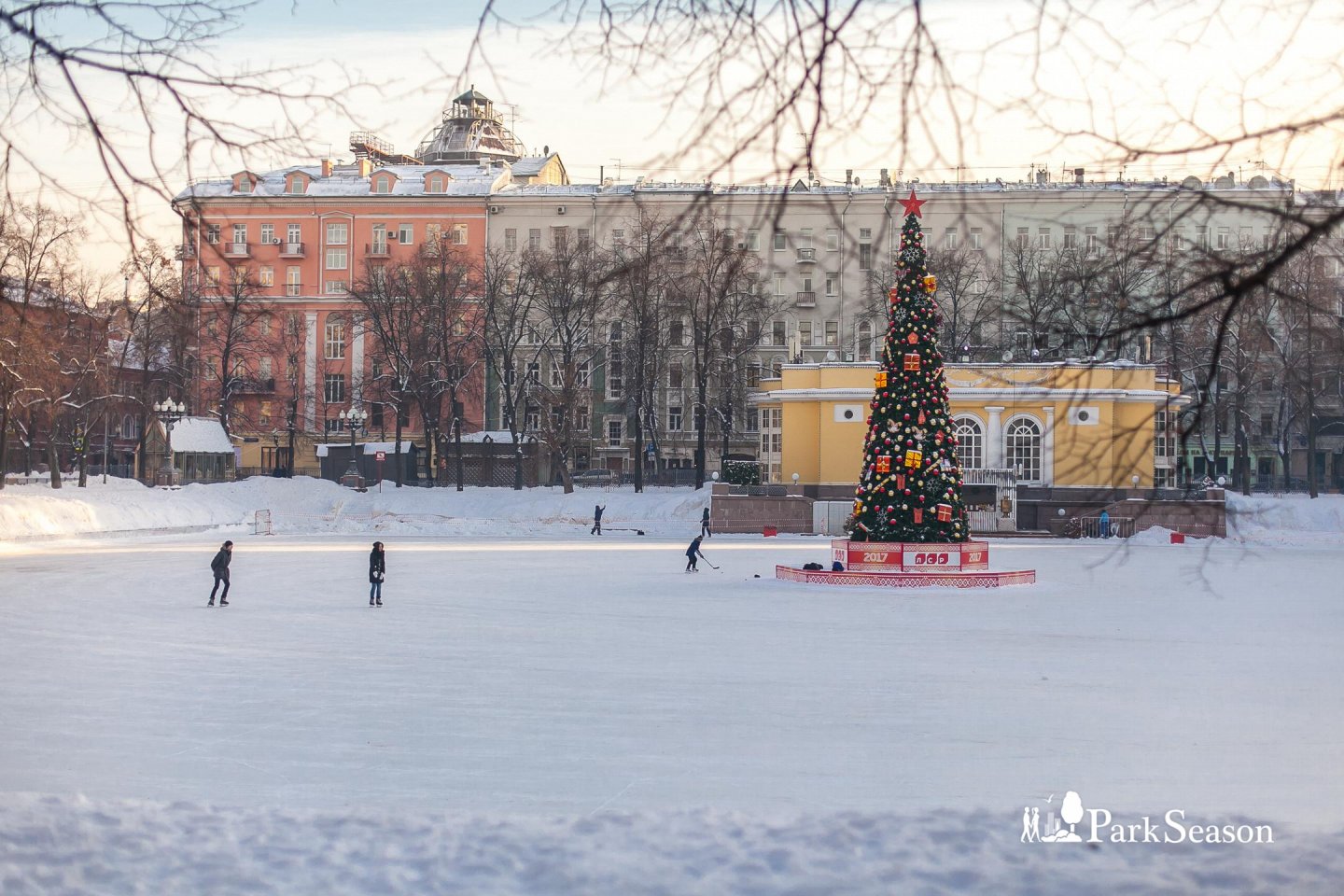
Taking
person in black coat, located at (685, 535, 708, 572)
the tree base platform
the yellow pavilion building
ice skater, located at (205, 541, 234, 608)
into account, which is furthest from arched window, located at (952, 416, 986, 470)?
ice skater, located at (205, 541, 234, 608)

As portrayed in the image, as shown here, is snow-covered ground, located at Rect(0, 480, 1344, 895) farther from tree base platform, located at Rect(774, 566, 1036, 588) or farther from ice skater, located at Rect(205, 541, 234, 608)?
tree base platform, located at Rect(774, 566, 1036, 588)

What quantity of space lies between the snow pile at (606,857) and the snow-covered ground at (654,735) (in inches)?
1.2

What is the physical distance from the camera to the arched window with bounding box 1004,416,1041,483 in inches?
2080

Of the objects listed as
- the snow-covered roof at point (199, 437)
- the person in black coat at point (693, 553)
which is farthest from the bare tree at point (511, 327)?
the person in black coat at point (693, 553)

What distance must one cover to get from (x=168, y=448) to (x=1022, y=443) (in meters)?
38.1

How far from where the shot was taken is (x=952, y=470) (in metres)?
33.3

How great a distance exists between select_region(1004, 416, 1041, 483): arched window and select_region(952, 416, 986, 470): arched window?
0.92 m

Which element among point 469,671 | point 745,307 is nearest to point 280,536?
point 469,671

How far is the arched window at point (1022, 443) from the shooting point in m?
52.8

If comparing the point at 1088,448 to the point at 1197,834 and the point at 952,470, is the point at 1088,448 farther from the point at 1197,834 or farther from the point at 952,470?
the point at 952,470

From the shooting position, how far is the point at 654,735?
42.5 feet

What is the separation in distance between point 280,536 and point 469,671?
1384 inches

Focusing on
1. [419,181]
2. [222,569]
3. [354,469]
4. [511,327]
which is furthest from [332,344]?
[222,569]

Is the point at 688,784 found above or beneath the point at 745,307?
beneath
